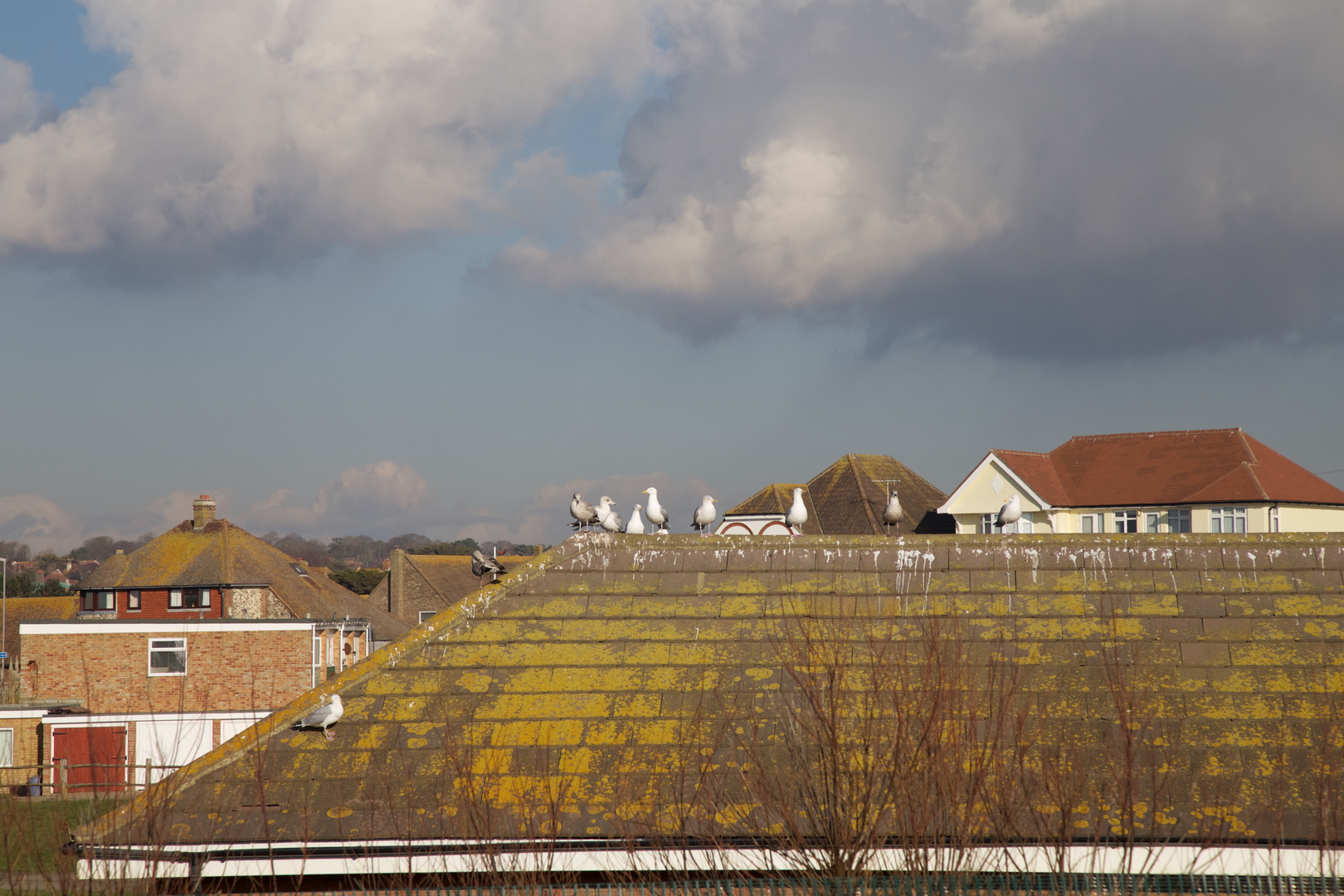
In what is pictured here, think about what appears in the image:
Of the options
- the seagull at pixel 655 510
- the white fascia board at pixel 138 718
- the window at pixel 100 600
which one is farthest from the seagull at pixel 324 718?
the window at pixel 100 600

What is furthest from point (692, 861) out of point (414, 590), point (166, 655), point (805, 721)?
point (414, 590)

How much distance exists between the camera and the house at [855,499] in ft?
182

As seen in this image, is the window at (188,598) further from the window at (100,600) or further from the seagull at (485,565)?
the seagull at (485,565)

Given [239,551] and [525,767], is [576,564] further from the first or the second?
[239,551]

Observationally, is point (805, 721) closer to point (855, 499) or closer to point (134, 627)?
point (134, 627)

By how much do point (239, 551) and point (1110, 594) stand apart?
156 ft

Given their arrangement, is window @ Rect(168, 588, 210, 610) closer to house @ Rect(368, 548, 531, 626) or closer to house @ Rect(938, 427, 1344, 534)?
house @ Rect(368, 548, 531, 626)

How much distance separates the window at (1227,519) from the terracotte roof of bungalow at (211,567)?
118 feet

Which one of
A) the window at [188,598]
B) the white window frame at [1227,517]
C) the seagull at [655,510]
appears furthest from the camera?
the white window frame at [1227,517]

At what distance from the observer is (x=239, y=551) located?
51719 millimetres

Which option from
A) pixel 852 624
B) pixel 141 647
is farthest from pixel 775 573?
pixel 141 647

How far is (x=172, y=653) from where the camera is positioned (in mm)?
41125

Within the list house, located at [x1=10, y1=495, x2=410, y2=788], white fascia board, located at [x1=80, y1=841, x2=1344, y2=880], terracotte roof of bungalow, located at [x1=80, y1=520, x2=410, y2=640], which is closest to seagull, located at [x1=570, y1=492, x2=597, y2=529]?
white fascia board, located at [x1=80, y1=841, x2=1344, y2=880]

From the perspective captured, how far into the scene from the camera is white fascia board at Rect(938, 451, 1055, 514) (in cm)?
5425
